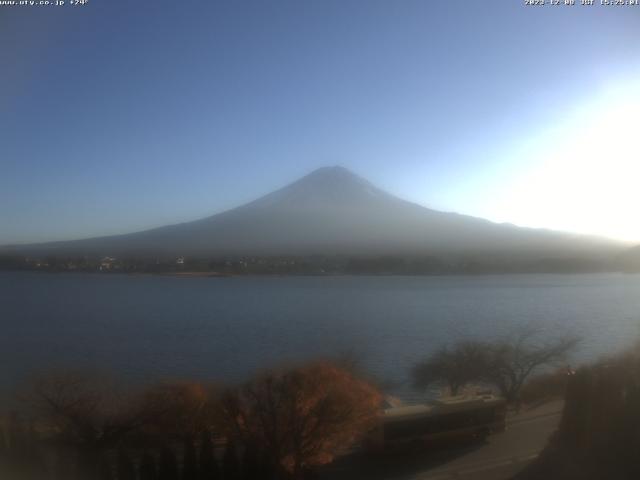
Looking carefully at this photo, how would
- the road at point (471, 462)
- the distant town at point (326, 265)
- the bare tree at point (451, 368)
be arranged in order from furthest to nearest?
the distant town at point (326, 265) < the bare tree at point (451, 368) < the road at point (471, 462)

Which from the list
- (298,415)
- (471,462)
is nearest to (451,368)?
(471,462)

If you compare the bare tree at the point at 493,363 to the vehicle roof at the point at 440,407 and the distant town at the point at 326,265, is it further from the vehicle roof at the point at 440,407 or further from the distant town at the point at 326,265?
the distant town at the point at 326,265

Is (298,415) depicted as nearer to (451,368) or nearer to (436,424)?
(436,424)

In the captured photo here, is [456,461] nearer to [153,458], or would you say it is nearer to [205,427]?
[205,427]

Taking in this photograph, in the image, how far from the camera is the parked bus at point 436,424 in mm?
3316

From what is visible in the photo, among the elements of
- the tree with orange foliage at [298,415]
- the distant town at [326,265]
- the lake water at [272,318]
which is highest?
the distant town at [326,265]

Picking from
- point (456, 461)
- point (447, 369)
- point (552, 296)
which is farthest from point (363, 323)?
point (552, 296)

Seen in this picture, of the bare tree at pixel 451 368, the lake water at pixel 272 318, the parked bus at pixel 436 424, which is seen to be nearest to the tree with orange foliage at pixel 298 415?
the parked bus at pixel 436 424

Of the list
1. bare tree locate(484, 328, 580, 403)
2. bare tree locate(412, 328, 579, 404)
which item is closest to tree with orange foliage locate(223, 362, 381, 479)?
bare tree locate(412, 328, 579, 404)

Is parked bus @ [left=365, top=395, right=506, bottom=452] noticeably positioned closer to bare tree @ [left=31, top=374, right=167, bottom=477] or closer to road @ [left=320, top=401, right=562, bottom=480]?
road @ [left=320, top=401, right=562, bottom=480]

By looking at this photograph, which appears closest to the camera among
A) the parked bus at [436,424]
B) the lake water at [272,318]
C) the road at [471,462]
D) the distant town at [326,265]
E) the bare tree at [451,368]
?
the road at [471,462]

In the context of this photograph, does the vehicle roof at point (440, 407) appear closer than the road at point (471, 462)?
No

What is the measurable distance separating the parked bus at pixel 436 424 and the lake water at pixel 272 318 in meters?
0.60

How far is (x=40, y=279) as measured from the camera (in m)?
6.24
